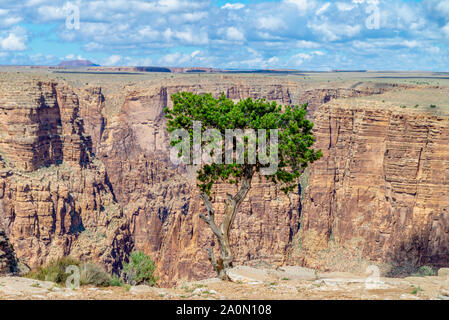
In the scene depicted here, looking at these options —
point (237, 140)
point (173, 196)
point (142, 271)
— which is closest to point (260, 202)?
point (173, 196)

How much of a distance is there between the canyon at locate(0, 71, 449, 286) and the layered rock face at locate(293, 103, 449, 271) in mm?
118

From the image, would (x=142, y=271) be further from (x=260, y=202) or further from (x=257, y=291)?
(x=260, y=202)

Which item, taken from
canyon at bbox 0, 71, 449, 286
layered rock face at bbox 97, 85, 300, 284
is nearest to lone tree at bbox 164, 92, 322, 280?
layered rock face at bbox 97, 85, 300, 284

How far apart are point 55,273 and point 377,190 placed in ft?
139

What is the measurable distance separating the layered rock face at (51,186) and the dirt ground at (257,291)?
44.9 metres

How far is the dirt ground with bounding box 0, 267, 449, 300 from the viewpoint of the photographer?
54.1 feet

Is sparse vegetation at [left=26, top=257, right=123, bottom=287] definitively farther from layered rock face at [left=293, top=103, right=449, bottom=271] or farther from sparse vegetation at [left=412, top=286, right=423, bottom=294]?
layered rock face at [left=293, top=103, right=449, bottom=271]

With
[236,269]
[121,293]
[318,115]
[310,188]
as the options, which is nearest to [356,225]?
[310,188]

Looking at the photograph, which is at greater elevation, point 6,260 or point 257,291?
point 257,291

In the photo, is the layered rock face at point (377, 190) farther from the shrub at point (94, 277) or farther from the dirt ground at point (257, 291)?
the shrub at point (94, 277)

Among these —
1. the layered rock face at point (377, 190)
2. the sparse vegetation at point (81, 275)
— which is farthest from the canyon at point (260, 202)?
the sparse vegetation at point (81, 275)

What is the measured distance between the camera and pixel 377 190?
54656 mm

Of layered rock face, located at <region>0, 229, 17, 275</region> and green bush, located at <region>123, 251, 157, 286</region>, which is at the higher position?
layered rock face, located at <region>0, 229, 17, 275</region>

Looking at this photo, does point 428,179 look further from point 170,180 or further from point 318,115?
point 170,180
